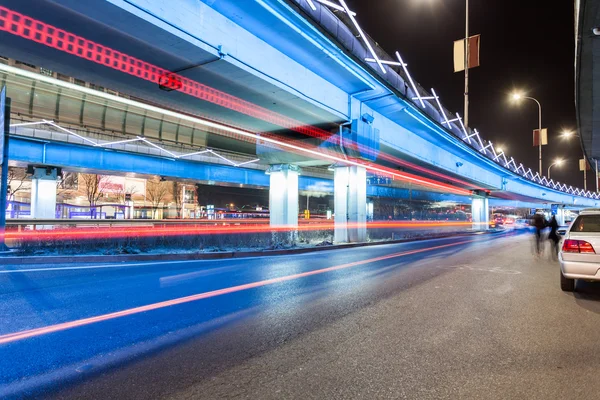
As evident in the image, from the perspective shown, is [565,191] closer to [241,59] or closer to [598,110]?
[598,110]

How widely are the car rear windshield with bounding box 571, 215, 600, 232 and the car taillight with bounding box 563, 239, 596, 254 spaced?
570 millimetres

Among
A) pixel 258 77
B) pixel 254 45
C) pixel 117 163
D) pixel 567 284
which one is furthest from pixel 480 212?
pixel 254 45

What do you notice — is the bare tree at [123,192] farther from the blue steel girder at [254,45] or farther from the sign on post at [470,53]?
the blue steel girder at [254,45]

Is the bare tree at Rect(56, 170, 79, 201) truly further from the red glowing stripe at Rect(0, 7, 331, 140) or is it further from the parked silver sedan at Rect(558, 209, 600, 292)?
the parked silver sedan at Rect(558, 209, 600, 292)

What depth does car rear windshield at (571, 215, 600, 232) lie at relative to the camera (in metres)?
6.86

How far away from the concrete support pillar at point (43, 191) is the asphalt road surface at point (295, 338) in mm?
19867

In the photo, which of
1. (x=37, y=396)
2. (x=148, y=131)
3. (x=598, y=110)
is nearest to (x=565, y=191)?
(x=598, y=110)

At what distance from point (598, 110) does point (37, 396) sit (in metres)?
18.4

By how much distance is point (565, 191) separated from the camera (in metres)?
60.7

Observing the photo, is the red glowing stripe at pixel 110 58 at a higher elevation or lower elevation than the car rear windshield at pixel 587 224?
higher

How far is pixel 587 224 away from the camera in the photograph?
7.02 metres

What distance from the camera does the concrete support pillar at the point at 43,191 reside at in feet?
81.1

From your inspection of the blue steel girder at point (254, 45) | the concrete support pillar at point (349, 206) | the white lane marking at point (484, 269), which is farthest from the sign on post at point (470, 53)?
the white lane marking at point (484, 269)

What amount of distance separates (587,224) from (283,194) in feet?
51.9
